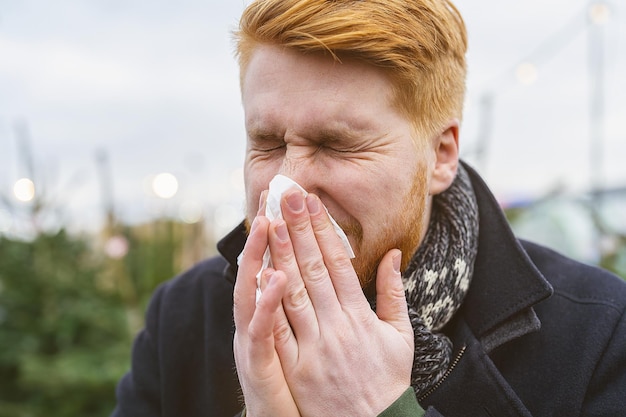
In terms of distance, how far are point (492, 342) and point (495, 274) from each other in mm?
245

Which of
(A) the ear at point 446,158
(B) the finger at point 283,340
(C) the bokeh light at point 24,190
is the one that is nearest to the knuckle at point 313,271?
(B) the finger at point 283,340

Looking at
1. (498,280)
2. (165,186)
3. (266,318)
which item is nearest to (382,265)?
(266,318)

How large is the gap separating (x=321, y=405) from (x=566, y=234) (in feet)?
17.2

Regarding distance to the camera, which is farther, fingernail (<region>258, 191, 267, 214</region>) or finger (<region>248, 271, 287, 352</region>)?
fingernail (<region>258, 191, 267, 214</region>)

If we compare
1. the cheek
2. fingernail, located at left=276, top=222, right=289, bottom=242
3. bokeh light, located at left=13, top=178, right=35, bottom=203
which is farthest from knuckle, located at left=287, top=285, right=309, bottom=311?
bokeh light, located at left=13, top=178, right=35, bottom=203

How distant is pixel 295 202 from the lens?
4.85 feet

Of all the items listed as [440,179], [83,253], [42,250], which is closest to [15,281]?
[42,250]

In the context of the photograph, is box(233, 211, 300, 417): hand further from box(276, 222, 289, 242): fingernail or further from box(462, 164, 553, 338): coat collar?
box(462, 164, 553, 338): coat collar

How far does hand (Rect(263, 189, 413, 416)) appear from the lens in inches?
57.6

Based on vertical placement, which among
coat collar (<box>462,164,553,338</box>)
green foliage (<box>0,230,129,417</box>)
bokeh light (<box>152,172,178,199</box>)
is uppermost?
coat collar (<box>462,164,553,338</box>)

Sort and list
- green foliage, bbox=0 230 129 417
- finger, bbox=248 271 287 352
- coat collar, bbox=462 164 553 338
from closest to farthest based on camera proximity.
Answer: finger, bbox=248 271 287 352 < coat collar, bbox=462 164 553 338 < green foliage, bbox=0 230 129 417

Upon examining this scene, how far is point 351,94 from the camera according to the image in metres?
1.67

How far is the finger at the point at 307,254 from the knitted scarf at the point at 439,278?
358 mm

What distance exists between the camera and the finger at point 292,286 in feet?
4.75
